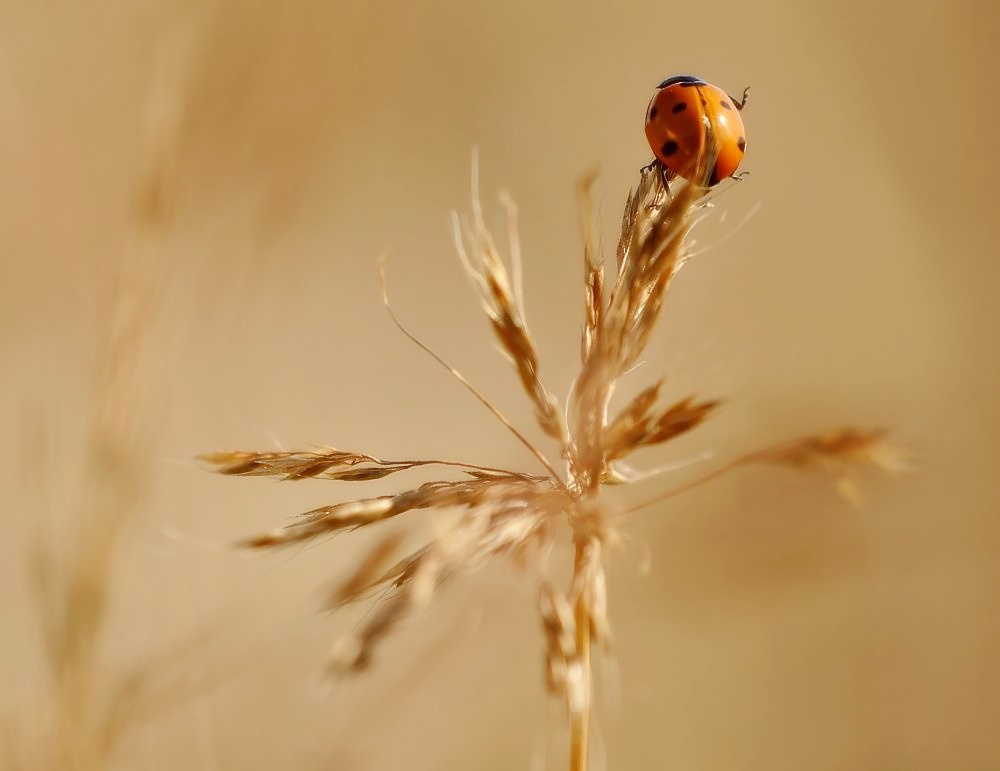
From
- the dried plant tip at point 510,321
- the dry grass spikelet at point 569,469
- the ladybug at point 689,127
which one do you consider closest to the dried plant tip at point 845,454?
the dry grass spikelet at point 569,469

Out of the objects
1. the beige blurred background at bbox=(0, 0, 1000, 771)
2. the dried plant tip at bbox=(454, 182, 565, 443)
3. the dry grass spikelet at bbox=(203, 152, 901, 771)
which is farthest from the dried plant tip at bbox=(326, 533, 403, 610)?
the beige blurred background at bbox=(0, 0, 1000, 771)

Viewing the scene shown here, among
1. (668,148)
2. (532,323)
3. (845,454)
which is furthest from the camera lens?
(532,323)

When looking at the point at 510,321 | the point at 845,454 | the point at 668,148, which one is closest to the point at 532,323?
the point at 668,148

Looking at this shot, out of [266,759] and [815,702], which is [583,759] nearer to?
[266,759]

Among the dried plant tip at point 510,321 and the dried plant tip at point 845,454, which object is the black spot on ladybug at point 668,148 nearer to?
the dried plant tip at point 510,321

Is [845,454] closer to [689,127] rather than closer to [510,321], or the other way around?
[510,321]

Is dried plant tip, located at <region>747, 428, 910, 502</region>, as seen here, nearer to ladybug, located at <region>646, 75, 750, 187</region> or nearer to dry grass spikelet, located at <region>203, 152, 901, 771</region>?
dry grass spikelet, located at <region>203, 152, 901, 771</region>
